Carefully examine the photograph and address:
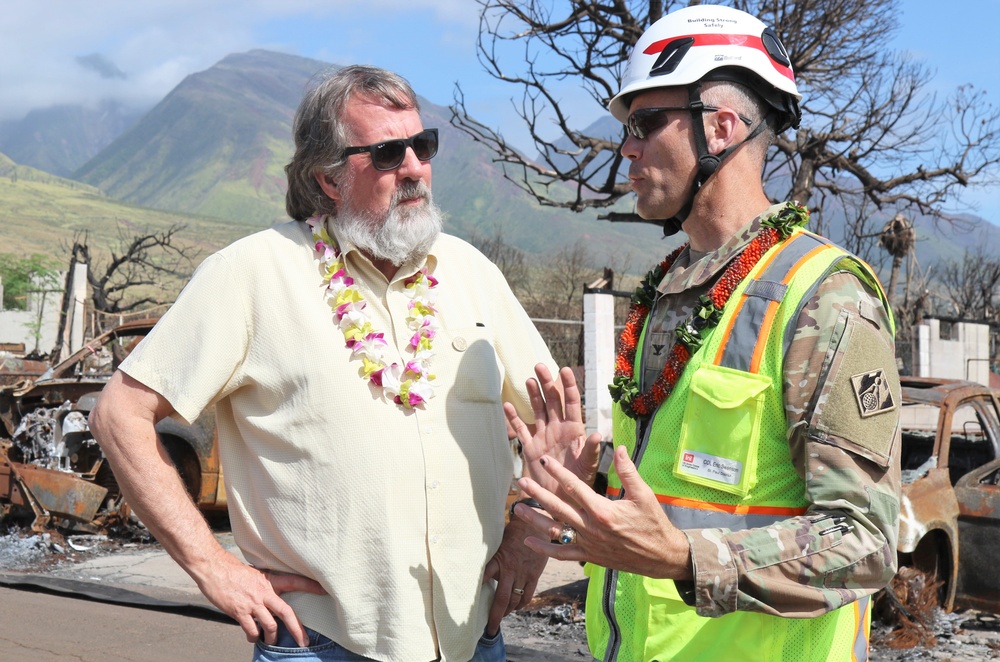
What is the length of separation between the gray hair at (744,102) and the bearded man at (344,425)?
3.28ft

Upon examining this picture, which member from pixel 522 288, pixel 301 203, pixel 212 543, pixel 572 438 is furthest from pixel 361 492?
pixel 522 288

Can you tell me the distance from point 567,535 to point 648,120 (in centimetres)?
105

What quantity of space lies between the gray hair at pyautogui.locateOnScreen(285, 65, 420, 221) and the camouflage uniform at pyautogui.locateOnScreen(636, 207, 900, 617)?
1567 mm

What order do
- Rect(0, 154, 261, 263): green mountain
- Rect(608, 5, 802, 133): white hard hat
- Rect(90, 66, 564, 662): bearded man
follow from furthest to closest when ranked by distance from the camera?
Rect(0, 154, 261, 263): green mountain
Rect(90, 66, 564, 662): bearded man
Rect(608, 5, 802, 133): white hard hat

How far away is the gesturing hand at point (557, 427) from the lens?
2.58m

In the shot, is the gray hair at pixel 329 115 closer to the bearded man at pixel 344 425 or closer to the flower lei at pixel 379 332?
the bearded man at pixel 344 425

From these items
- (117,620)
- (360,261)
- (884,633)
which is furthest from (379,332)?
(117,620)

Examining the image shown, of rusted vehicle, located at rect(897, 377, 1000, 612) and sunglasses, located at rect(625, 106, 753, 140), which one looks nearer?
sunglasses, located at rect(625, 106, 753, 140)

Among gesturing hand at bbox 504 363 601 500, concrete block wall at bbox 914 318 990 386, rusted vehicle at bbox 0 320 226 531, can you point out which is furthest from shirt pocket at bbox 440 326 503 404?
concrete block wall at bbox 914 318 990 386

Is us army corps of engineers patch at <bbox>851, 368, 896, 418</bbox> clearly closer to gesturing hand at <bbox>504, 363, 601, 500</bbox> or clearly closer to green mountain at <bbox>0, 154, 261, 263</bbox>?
gesturing hand at <bbox>504, 363, 601, 500</bbox>

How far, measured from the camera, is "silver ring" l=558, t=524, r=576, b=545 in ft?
6.69

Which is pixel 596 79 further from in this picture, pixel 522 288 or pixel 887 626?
pixel 522 288

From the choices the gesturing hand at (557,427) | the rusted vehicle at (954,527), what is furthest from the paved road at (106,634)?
the rusted vehicle at (954,527)

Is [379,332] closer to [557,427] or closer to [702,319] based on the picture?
[557,427]
